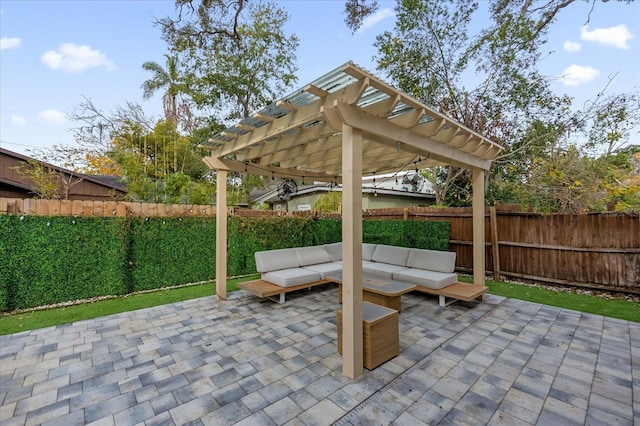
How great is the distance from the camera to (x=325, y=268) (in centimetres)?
591

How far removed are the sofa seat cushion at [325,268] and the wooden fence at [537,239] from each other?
7.59 ft

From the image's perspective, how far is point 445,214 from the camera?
734 centimetres

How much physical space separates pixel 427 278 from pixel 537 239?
3.28 meters

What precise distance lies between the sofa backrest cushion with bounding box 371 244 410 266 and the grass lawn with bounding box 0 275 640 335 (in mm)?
1859

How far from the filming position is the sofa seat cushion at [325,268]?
553 centimetres

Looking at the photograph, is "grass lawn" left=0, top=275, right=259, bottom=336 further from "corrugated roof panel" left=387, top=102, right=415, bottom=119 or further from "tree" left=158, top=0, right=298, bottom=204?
"tree" left=158, top=0, right=298, bottom=204

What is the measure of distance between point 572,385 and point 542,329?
1474mm

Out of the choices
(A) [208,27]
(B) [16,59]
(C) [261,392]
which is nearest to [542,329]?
(C) [261,392]

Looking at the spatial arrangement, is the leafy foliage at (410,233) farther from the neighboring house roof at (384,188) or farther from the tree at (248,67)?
the tree at (248,67)

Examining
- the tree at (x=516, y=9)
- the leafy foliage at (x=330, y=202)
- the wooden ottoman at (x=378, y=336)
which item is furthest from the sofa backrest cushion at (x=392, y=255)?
the tree at (x=516, y=9)

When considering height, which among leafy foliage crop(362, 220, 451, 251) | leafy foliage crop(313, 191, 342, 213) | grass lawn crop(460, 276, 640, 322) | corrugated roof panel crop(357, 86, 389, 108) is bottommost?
grass lawn crop(460, 276, 640, 322)

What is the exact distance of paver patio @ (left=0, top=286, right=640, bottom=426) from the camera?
6.98 feet

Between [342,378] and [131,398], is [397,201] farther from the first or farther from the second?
[131,398]

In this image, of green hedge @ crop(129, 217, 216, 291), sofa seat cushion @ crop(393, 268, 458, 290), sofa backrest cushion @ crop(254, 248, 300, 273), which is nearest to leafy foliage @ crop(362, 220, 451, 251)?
sofa seat cushion @ crop(393, 268, 458, 290)
